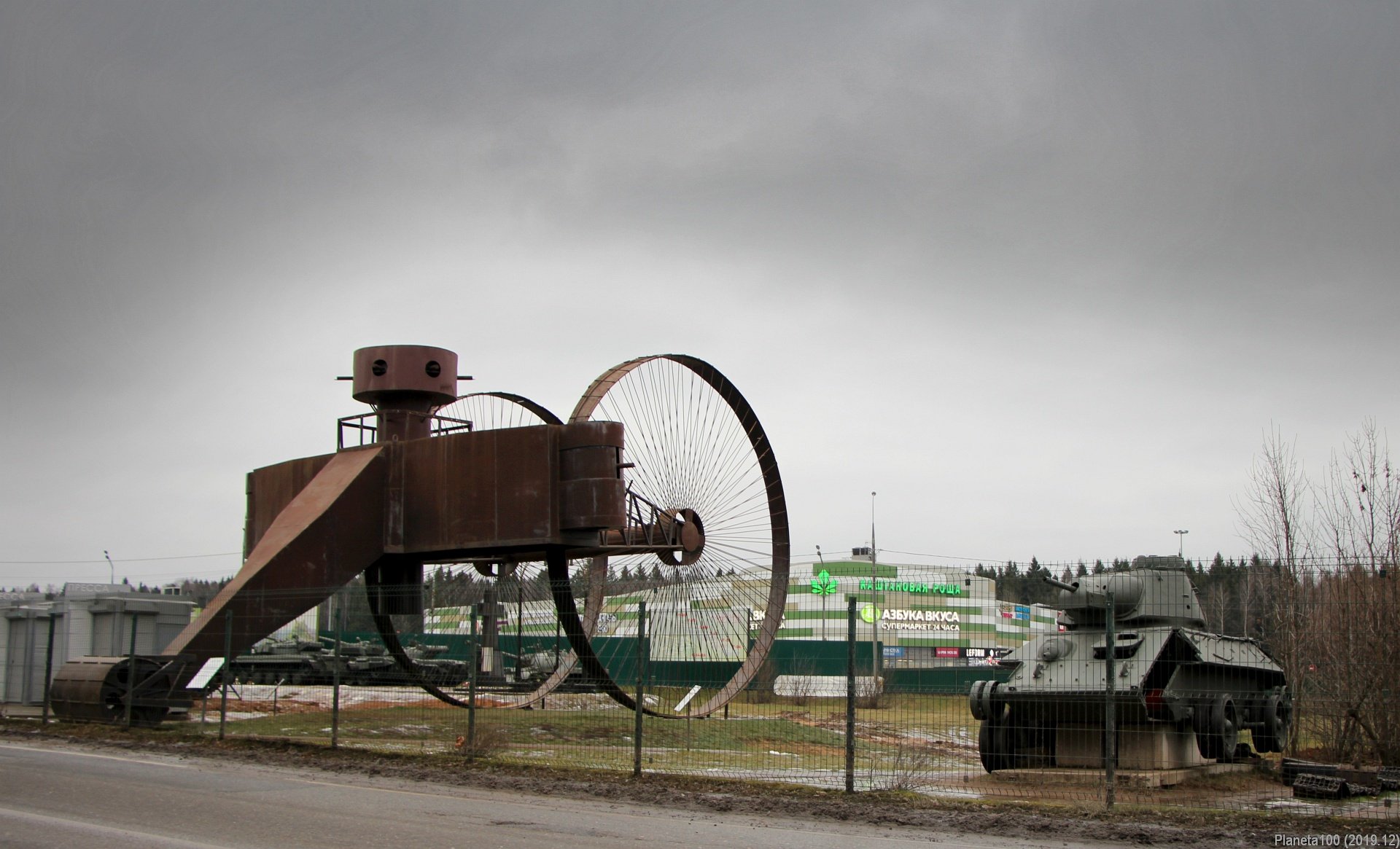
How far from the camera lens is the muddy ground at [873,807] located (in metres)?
9.95

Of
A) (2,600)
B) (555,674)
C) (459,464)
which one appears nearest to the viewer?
(459,464)

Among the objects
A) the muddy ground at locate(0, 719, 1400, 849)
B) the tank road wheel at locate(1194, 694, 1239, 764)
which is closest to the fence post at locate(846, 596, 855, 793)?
the muddy ground at locate(0, 719, 1400, 849)

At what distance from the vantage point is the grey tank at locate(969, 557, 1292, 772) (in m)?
15.3

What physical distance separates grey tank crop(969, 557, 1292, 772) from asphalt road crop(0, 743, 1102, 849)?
5.80 meters

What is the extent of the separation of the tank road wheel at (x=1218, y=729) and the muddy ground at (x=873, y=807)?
4953 millimetres

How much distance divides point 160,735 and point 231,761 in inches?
130

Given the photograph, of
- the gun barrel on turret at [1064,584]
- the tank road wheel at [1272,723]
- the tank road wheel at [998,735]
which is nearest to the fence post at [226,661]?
the tank road wheel at [998,735]

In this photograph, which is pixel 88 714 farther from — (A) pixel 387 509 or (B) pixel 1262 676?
(B) pixel 1262 676

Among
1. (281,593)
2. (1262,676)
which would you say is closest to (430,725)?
(281,593)

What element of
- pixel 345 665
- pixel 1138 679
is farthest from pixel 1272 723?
pixel 345 665

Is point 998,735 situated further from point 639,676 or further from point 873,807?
point 639,676

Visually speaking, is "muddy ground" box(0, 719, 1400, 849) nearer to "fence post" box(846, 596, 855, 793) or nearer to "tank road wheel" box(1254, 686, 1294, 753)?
"fence post" box(846, 596, 855, 793)

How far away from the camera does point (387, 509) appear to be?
19.8 meters

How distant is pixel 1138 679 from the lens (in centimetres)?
1516
